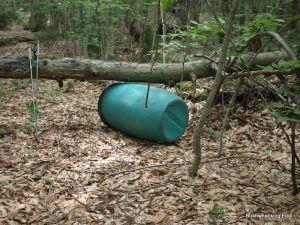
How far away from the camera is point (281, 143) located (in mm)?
4633

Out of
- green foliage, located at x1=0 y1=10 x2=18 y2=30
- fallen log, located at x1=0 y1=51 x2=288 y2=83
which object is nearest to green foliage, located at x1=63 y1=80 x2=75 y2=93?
fallen log, located at x1=0 y1=51 x2=288 y2=83

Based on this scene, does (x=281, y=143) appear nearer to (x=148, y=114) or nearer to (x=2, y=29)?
(x=148, y=114)

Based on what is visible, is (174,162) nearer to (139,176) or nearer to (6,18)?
(139,176)

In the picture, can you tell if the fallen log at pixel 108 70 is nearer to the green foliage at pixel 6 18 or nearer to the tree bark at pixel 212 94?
the tree bark at pixel 212 94

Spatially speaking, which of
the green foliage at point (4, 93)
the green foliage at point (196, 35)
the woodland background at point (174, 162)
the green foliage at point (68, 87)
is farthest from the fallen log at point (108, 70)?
the green foliage at point (68, 87)

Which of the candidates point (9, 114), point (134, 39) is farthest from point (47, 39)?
point (9, 114)

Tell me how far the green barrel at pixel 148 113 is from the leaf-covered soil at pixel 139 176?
21cm

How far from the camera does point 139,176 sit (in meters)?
4.14

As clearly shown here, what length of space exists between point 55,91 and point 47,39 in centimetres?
557

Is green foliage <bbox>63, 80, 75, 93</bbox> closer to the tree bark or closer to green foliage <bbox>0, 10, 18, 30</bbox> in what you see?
the tree bark

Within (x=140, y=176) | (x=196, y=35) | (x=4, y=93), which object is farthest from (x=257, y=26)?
(x=4, y=93)

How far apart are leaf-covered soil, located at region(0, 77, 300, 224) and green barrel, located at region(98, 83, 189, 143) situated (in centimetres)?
21

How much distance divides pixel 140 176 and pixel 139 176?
1cm

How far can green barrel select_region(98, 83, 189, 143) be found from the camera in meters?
4.97
